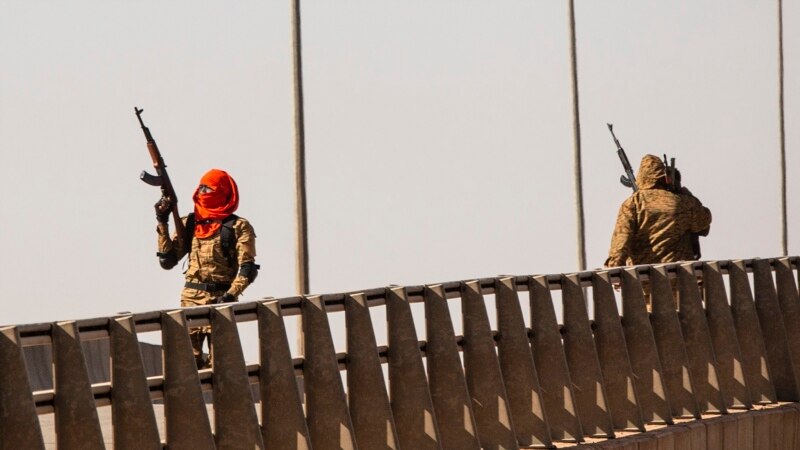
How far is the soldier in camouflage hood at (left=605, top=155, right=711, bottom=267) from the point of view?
47.9 feet

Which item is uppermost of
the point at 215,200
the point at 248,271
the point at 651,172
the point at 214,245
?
the point at 651,172

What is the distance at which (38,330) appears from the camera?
27.2ft

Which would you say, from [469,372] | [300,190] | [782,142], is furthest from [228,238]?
[782,142]

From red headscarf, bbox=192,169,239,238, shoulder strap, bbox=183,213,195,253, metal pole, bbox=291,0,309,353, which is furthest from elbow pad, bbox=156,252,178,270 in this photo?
metal pole, bbox=291,0,309,353

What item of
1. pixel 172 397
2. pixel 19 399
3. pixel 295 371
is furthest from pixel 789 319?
pixel 19 399

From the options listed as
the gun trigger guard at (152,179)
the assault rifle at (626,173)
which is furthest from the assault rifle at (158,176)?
the assault rifle at (626,173)

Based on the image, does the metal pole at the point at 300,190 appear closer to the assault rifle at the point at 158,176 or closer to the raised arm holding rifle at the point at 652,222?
the assault rifle at the point at 158,176

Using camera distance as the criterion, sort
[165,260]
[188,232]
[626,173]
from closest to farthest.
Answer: [165,260], [188,232], [626,173]

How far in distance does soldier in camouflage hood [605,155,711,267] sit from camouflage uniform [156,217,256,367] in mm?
3039

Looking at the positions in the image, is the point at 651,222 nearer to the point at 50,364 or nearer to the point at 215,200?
the point at 215,200

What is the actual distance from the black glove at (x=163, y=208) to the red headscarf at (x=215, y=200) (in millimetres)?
537

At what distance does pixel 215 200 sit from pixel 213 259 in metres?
0.36

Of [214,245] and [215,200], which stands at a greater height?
[215,200]

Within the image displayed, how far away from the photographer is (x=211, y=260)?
12758mm
